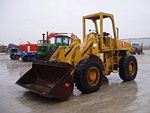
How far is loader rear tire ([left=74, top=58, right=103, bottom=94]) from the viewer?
741 cm

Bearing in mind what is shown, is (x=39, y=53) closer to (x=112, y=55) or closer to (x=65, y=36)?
(x=65, y=36)

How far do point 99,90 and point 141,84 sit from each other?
1.76 m

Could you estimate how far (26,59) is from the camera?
23484mm

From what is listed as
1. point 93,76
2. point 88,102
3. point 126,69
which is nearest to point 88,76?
point 93,76

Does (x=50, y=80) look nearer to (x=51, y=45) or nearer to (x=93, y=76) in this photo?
(x=93, y=76)

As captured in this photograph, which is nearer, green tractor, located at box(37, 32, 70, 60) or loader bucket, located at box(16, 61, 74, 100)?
loader bucket, located at box(16, 61, 74, 100)

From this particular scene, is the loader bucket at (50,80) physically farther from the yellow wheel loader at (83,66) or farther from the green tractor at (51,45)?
the green tractor at (51,45)

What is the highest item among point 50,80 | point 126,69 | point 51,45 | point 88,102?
point 51,45

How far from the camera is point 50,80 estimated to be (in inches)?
311

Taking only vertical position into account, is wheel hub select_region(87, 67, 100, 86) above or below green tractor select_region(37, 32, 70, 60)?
below

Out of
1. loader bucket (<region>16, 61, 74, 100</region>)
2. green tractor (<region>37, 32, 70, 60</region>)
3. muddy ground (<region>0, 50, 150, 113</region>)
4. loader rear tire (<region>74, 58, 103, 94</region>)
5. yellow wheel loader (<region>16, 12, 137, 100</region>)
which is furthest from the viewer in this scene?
green tractor (<region>37, 32, 70, 60</region>)

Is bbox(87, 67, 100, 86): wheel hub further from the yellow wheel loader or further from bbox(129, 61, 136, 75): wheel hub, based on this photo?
bbox(129, 61, 136, 75): wheel hub

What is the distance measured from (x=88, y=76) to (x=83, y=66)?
37 centimetres

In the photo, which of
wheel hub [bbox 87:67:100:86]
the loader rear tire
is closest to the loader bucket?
the loader rear tire
